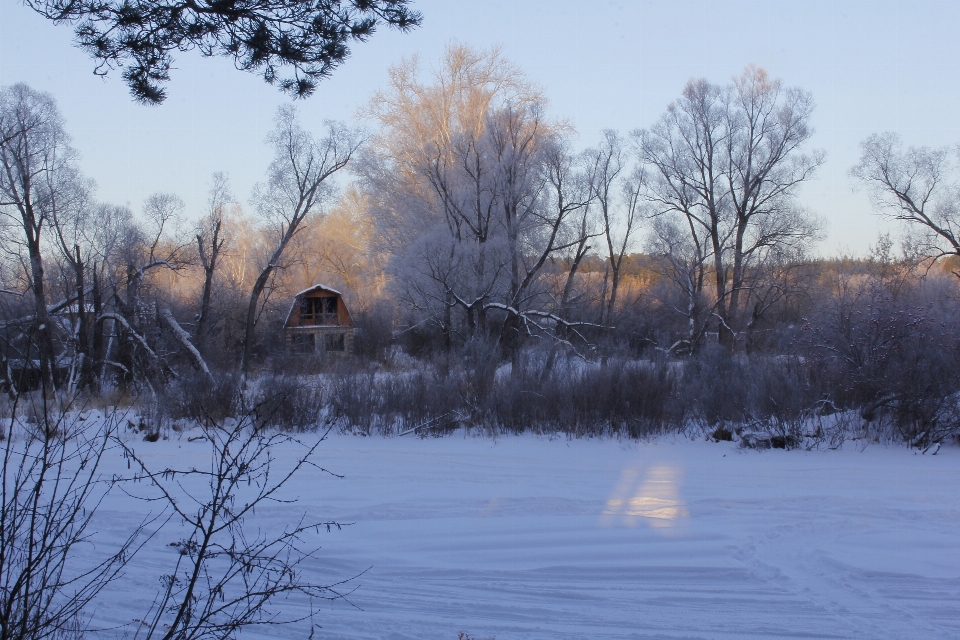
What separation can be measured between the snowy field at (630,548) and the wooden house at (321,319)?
87.1 ft

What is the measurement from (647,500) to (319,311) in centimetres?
3238

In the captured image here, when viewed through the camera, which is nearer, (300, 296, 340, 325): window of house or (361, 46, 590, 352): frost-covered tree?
(361, 46, 590, 352): frost-covered tree

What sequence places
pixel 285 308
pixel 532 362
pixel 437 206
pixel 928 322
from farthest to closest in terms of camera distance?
1. pixel 285 308
2. pixel 437 206
3. pixel 532 362
4. pixel 928 322

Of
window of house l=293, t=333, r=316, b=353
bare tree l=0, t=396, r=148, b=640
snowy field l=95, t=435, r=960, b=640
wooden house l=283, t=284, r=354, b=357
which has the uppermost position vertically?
wooden house l=283, t=284, r=354, b=357

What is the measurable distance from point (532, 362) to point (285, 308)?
26.9m

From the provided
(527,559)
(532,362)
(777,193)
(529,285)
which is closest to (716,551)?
(527,559)

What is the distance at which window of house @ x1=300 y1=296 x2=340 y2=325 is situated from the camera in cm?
3738

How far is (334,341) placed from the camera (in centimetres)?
3644

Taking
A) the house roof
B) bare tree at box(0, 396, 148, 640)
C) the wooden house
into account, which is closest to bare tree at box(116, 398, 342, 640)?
bare tree at box(0, 396, 148, 640)

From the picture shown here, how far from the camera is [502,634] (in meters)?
4.41

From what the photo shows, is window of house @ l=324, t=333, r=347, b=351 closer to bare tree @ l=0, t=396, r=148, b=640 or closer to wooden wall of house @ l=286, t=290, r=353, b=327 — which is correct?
wooden wall of house @ l=286, t=290, r=353, b=327

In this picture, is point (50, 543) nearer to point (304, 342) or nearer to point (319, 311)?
point (304, 342)

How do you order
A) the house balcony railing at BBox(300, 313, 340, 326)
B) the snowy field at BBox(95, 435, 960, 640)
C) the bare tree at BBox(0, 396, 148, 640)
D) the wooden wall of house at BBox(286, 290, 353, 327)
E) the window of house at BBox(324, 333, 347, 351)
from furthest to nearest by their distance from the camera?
the house balcony railing at BBox(300, 313, 340, 326) < the wooden wall of house at BBox(286, 290, 353, 327) < the window of house at BBox(324, 333, 347, 351) < the snowy field at BBox(95, 435, 960, 640) < the bare tree at BBox(0, 396, 148, 640)

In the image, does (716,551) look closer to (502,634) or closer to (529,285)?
(502,634)
